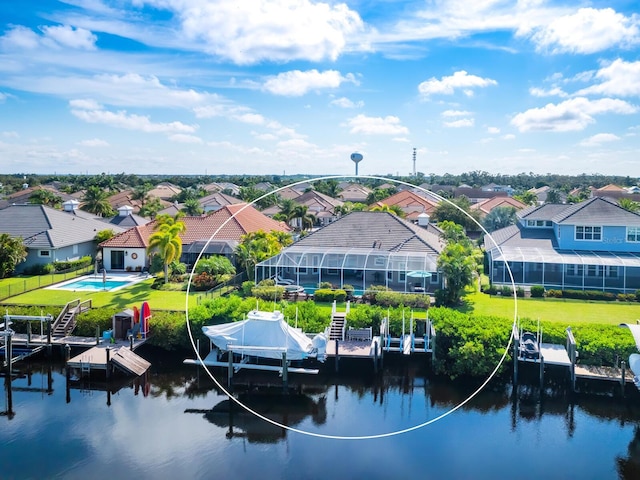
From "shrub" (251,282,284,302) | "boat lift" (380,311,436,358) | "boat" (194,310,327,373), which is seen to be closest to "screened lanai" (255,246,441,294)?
"shrub" (251,282,284,302)

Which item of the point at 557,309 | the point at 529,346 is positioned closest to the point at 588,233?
the point at 557,309

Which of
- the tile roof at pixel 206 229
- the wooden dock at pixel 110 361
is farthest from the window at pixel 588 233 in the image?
the wooden dock at pixel 110 361

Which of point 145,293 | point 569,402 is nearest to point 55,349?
point 145,293

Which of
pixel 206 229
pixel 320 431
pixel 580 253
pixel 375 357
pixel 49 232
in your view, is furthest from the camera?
pixel 206 229

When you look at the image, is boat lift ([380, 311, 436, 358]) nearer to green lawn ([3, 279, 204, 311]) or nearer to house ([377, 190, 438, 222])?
green lawn ([3, 279, 204, 311])

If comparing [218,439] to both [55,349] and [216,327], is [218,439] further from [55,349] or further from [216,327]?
[55,349]

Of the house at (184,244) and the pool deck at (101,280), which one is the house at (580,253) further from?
the pool deck at (101,280)

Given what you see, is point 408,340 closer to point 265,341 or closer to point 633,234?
point 265,341
